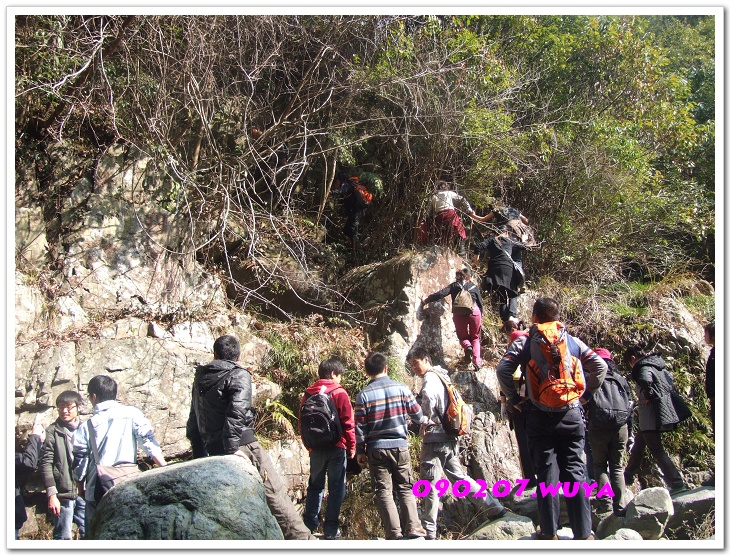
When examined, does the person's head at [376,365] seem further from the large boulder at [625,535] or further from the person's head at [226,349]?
the large boulder at [625,535]

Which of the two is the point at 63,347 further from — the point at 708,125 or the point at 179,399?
the point at 708,125

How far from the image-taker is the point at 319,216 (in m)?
10.3

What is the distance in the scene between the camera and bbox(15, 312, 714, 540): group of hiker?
459 cm

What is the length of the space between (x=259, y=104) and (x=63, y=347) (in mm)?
5147

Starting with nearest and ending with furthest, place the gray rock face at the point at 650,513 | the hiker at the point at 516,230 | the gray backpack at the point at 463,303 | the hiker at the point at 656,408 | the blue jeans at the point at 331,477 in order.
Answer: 1. the gray rock face at the point at 650,513
2. the blue jeans at the point at 331,477
3. the hiker at the point at 656,408
4. the gray backpack at the point at 463,303
5. the hiker at the point at 516,230

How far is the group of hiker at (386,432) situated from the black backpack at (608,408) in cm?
1

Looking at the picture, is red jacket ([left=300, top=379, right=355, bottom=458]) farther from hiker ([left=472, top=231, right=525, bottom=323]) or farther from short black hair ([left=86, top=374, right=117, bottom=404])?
hiker ([left=472, top=231, right=525, bottom=323])

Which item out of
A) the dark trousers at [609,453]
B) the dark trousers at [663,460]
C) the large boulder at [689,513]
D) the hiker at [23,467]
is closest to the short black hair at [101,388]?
the hiker at [23,467]

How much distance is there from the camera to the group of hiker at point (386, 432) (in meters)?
4.59

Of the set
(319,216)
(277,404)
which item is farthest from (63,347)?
(319,216)

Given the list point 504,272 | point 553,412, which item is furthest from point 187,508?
point 504,272

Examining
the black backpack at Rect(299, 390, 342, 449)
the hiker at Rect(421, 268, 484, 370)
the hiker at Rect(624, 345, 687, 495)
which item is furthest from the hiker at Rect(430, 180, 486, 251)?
the black backpack at Rect(299, 390, 342, 449)

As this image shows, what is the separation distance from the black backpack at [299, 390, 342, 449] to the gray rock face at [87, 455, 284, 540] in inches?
46.2

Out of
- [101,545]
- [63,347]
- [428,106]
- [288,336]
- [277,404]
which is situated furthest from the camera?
[428,106]
